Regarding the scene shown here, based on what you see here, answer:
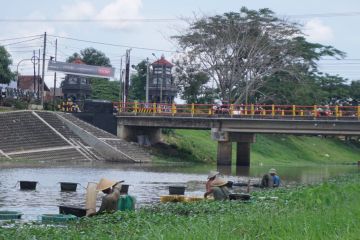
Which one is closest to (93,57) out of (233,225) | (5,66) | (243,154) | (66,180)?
(5,66)

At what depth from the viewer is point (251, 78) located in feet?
254

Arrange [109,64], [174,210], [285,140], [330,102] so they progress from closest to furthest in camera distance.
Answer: [174,210] → [285,140] → [330,102] → [109,64]

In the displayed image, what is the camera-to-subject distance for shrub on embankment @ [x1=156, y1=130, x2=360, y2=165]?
225 ft

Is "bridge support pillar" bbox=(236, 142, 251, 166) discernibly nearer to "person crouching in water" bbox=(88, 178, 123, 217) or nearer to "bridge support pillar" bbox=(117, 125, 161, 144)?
"bridge support pillar" bbox=(117, 125, 161, 144)

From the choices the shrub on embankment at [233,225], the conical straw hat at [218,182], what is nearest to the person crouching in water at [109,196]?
the shrub on embankment at [233,225]

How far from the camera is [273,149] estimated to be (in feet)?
272

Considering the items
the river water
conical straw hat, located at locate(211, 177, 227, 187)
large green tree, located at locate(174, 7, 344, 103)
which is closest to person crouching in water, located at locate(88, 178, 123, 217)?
the river water

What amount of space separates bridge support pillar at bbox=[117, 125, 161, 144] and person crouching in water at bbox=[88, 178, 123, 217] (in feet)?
154

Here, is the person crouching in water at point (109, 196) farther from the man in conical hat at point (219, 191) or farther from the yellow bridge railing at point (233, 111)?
the yellow bridge railing at point (233, 111)

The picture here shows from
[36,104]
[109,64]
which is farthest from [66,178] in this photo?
[109,64]

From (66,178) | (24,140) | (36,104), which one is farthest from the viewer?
(36,104)

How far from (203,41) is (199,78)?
5.68 meters

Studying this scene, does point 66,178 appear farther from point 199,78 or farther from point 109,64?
point 109,64

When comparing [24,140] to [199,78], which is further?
[199,78]
